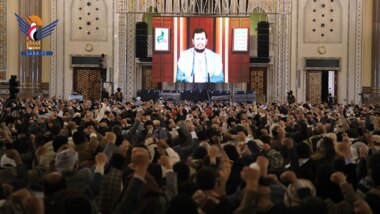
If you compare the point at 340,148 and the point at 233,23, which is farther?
the point at 233,23

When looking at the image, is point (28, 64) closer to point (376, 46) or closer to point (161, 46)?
point (161, 46)

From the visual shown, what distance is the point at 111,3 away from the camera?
105 feet

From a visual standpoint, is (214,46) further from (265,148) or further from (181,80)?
(265,148)

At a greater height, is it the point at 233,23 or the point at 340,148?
the point at 233,23

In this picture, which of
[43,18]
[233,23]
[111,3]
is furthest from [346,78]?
[43,18]

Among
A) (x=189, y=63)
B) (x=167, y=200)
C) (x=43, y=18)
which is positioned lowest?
(x=167, y=200)

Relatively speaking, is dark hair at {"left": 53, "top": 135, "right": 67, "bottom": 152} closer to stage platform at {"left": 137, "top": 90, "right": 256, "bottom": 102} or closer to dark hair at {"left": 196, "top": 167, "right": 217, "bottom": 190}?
dark hair at {"left": 196, "top": 167, "right": 217, "bottom": 190}

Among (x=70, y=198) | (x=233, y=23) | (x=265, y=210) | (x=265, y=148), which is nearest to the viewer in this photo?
(x=70, y=198)

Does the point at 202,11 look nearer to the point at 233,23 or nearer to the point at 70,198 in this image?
the point at 233,23

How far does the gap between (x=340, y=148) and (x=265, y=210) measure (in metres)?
3.13

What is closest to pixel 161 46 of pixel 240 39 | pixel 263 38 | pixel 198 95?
pixel 198 95

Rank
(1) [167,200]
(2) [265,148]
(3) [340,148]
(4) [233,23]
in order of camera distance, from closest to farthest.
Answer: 1. (1) [167,200]
2. (3) [340,148]
3. (2) [265,148]
4. (4) [233,23]

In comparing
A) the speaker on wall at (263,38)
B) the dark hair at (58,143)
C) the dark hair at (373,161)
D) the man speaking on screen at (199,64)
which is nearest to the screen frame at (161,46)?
the man speaking on screen at (199,64)

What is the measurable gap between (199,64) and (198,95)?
158cm
